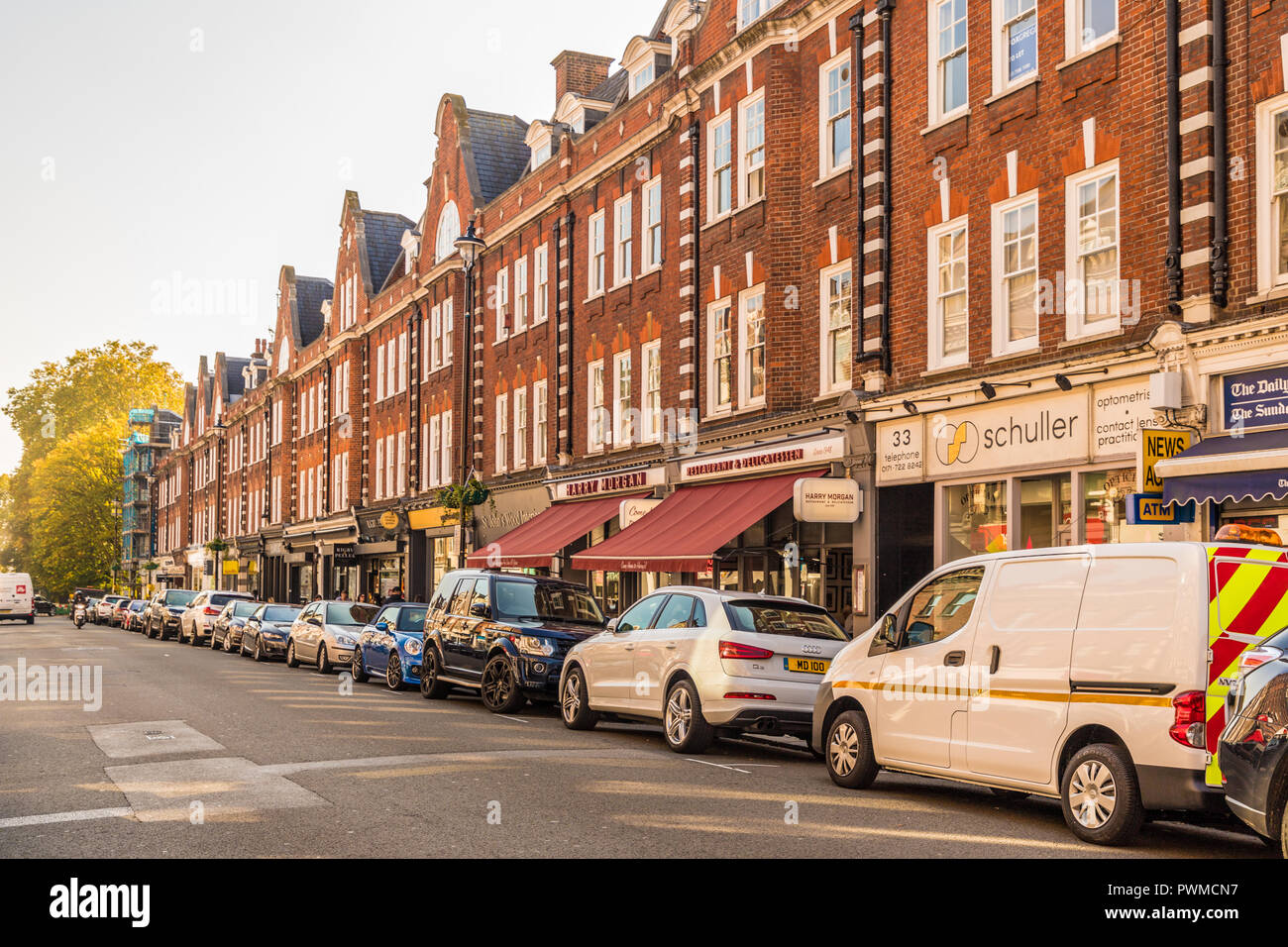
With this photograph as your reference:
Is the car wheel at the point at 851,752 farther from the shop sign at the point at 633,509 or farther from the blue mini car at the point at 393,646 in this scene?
the shop sign at the point at 633,509

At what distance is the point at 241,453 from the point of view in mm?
74688

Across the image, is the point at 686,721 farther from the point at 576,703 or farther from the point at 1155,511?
the point at 1155,511

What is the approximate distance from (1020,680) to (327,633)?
19.9 metres

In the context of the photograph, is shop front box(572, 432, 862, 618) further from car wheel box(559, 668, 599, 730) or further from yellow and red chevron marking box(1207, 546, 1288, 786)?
yellow and red chevron marking box(1207, 546, 1288, 786)

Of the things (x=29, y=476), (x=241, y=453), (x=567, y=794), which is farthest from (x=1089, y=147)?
(x=29, y=476)

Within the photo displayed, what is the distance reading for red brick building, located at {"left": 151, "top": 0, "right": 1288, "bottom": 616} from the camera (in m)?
15.4

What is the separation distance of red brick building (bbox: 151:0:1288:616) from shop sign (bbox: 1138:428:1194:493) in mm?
196

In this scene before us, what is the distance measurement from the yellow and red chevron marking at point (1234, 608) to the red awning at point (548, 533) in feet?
64.1

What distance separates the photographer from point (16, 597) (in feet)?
234

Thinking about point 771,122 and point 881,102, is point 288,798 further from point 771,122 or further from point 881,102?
Result: point 771,122

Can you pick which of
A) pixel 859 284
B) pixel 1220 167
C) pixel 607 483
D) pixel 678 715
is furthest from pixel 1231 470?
pixel 607 483

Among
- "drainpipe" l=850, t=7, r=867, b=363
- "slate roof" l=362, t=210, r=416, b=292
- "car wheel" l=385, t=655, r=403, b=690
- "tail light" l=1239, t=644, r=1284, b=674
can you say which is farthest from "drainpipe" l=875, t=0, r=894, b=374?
"slate roof" l=362, t=210, r=416, b=292

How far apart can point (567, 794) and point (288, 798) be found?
6.73 feet

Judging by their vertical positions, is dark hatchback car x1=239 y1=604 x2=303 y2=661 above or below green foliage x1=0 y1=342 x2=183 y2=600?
below
